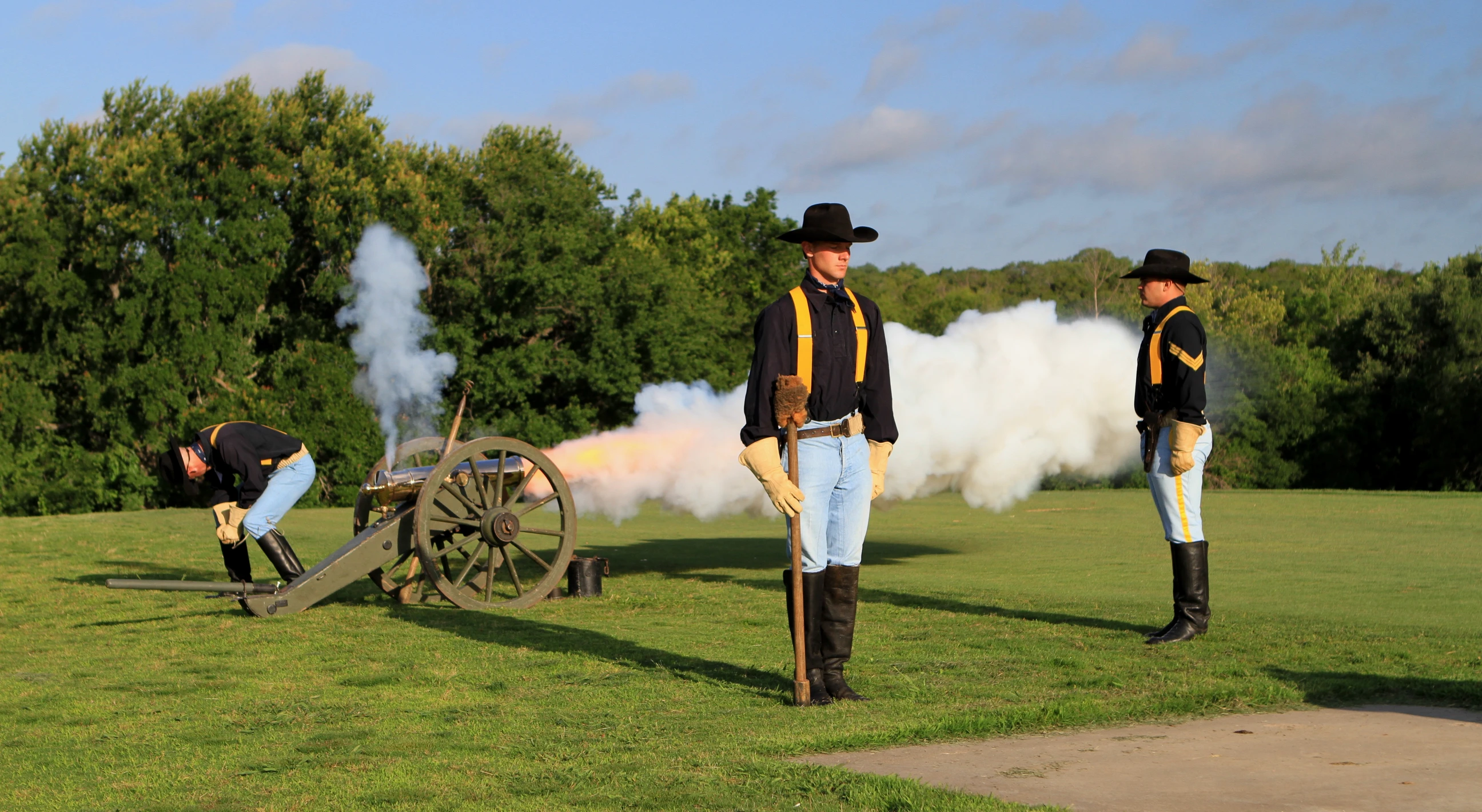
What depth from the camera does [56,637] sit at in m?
8.95

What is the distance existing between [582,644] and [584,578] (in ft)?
8.59

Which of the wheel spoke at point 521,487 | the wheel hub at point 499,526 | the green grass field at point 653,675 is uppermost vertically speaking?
the wheel spoke at point 521,487

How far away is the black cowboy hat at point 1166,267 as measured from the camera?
822 centimetres

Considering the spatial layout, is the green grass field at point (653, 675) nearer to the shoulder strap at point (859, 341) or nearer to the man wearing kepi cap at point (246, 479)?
the man wearing kepi cap at point (246, 479)

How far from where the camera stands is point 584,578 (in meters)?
10.7

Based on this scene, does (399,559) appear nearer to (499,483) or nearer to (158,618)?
(499,483)

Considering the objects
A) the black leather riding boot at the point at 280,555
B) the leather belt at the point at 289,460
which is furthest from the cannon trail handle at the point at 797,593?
the leather belt at the point at 289,460

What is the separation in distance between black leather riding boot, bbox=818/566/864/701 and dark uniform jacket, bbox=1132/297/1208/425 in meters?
2.77

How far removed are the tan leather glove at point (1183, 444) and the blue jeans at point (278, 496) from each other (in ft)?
20.9

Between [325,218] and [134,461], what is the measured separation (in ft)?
29.0

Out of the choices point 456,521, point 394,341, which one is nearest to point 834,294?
point 456,521

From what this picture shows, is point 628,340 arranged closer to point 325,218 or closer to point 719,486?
point 325,218

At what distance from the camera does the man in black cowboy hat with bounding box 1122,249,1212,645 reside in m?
7.77

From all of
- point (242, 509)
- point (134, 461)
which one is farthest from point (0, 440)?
point (242, 509)
